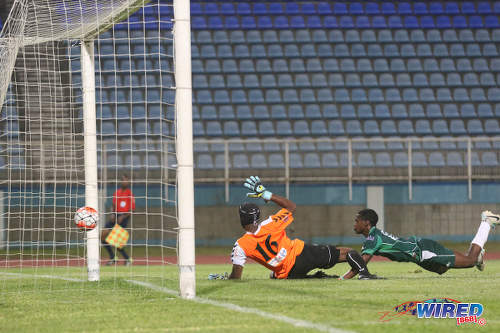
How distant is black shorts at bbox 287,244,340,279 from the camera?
30.3 ft

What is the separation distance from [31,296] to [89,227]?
3.68 feet

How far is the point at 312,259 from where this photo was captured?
9.30 metres

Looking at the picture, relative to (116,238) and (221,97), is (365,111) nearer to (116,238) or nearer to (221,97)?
(221,97)

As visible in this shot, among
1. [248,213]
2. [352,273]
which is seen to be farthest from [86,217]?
[352,273]

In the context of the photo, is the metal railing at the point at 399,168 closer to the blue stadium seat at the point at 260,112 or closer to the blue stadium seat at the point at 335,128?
the blue stadium seat at the point at 335,128

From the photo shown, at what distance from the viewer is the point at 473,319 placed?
18.3 feet

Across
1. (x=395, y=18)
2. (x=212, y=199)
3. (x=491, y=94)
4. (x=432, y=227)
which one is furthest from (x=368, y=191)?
(x=395, y=18)

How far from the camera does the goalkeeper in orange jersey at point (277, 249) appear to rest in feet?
29.0

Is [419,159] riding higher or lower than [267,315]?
higher

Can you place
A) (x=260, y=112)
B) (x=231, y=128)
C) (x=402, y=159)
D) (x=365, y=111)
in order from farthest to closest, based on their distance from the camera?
(x=365, y=111)
(x=260, y=112)
(x=231, y=128)
(x=402, y=159)

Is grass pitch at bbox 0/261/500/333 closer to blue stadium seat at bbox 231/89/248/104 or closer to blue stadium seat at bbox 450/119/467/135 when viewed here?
blue stadium seat at bbox 450/119/467/135

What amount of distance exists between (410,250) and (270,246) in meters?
1.57

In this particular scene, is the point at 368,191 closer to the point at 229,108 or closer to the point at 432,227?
the point at 432,227

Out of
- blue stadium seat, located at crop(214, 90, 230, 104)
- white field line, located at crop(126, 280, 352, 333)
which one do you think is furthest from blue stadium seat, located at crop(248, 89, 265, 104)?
white field line, located at crop(126, 280, 352, 333)
